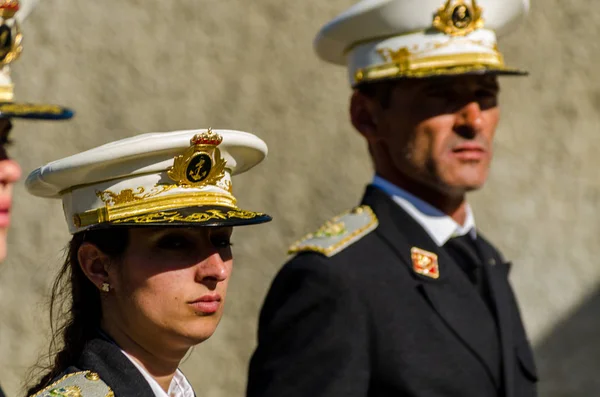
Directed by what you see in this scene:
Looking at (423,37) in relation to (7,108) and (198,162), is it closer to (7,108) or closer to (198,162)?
(198,162)

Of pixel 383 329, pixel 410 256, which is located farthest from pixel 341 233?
pixel 383 329

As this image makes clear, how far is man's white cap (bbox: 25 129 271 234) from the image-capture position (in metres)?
3.57

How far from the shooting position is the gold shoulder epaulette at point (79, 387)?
3.43m

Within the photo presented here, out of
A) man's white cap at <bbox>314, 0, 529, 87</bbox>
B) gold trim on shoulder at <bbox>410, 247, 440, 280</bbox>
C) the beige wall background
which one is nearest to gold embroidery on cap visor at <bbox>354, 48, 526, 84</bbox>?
man's white cap at <bbox>314, 0, 529, 87</bbox>

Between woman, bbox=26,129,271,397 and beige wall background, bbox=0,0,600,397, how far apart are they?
11.2 feet

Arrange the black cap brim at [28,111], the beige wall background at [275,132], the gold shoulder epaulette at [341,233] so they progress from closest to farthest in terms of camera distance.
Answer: the black cap brim at [28,111], the gold shoulder epaulette at [341,233], the beige wall background at [275,132]

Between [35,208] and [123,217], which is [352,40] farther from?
[35,208]

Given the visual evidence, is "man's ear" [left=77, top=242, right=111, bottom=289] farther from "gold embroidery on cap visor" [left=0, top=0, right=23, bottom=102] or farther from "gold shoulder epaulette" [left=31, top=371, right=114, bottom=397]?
"gold embroidery on cap visor" [left=0, top=0, right=23, bottom=102]

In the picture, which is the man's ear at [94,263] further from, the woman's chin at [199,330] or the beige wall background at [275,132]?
the beige wall background at [275,132]

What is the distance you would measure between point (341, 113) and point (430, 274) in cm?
272

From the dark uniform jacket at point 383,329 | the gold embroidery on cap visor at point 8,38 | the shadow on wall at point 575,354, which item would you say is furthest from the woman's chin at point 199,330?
the shadow on wall at point 575,354

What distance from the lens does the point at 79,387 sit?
3.47 metres

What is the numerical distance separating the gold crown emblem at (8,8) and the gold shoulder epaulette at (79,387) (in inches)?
35.3

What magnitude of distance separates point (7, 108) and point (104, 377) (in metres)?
0.71
